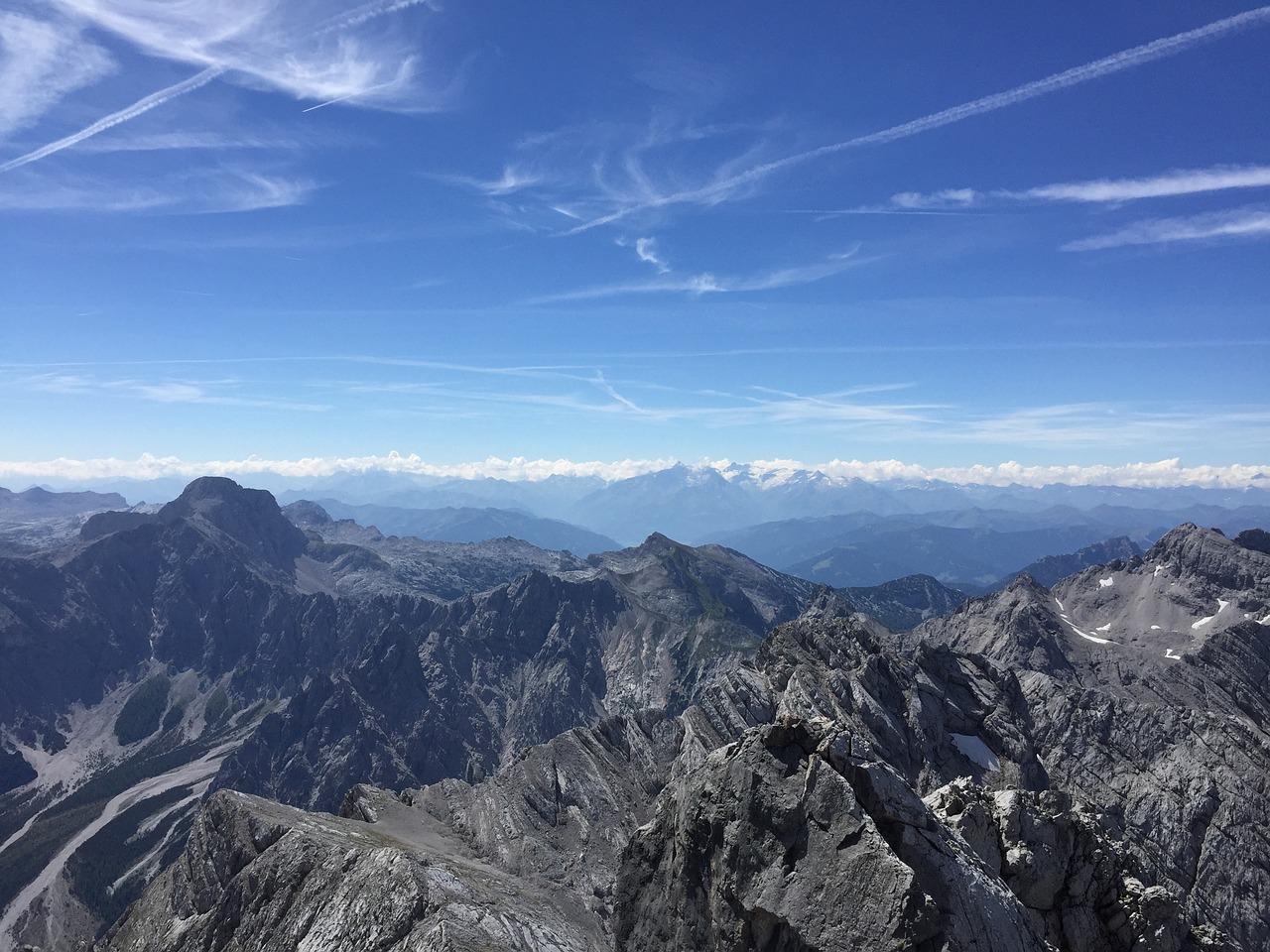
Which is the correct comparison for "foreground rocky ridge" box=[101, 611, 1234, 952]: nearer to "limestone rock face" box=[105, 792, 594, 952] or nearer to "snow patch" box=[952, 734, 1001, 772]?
"limestone rock face" box=[105, 792, 594, 952]

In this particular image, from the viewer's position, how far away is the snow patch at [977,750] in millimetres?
104062

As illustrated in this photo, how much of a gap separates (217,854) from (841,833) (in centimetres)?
7314

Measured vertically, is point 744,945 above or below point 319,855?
above

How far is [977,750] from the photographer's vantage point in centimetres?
10631

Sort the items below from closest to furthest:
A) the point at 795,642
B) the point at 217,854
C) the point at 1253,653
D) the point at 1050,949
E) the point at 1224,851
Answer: the point at 1050,949 < the point at 217,854 < the point at 1224,851 < the point at 795,642 < the point at 1253,653

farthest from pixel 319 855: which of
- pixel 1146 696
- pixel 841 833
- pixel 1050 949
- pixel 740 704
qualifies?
pixel 1146 696

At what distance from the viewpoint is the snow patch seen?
104 m

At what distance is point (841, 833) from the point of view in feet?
93.5

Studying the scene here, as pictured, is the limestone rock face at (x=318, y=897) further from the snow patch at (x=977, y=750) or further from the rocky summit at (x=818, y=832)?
the snow patch at (x=977, y=750)

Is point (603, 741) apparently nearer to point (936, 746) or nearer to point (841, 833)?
point (936, 746)

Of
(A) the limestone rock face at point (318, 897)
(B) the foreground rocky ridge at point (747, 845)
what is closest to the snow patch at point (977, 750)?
(B) the foreground rocky ridge at point (747, 845)

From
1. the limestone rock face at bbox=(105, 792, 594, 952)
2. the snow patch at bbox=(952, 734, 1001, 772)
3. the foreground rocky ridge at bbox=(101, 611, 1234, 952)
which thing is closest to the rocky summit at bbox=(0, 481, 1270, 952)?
the foreground rocky ridge at bbox=(101, 611, 1234, 952)

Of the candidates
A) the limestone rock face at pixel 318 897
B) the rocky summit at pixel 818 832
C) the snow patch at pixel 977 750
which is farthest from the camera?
the snow patch at pixel 977 750

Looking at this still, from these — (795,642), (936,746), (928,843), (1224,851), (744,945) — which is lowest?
(1224,851)
